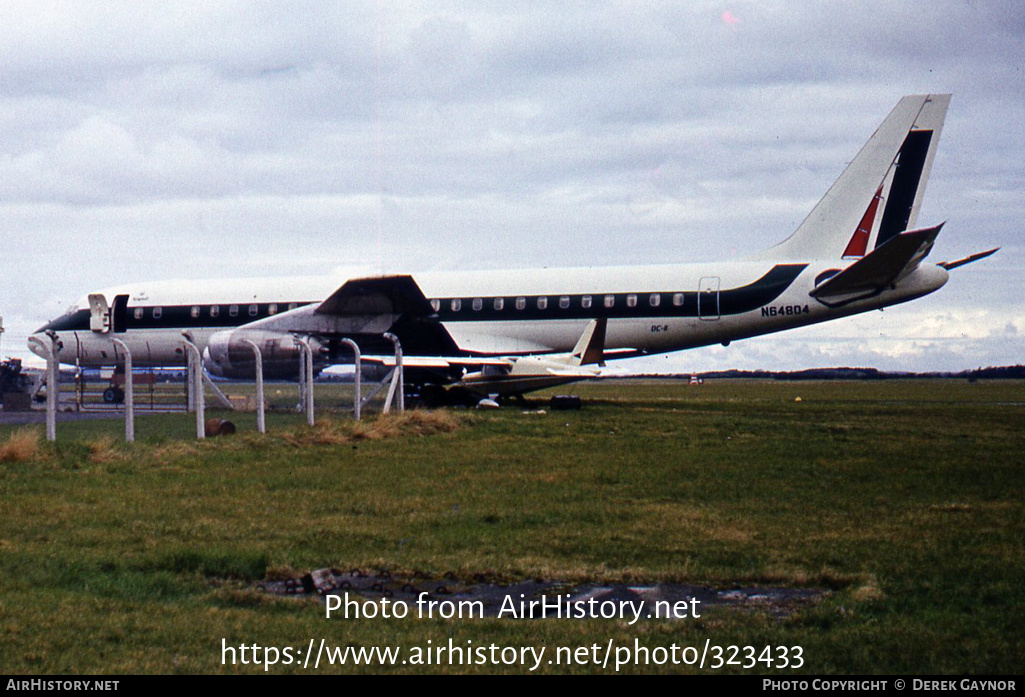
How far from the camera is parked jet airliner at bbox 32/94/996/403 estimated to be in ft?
81.8

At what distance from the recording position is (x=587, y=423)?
21297 mm

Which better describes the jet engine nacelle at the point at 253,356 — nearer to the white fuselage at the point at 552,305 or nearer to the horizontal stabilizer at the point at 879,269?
the white fuselage at the point at 552,305

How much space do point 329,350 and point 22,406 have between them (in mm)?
10616

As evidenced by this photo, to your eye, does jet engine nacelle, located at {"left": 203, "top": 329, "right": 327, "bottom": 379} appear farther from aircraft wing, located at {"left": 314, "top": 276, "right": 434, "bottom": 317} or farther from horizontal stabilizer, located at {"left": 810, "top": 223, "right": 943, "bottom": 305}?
horizontal stabilizer, located at {"left": 810, "top": 223, "right": 943, "bottom": 305}

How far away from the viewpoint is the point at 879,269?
2414 centimetres

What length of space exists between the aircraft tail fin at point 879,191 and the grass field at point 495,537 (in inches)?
476

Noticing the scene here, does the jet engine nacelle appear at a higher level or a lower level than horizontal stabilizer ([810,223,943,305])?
lower

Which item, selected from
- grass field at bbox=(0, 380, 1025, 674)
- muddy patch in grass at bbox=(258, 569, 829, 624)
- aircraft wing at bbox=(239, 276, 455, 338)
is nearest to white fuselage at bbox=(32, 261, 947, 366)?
aircraft wing at bbox=(239, 276, 455, 338)

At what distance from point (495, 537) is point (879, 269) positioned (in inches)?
756

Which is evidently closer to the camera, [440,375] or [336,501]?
[336,501]

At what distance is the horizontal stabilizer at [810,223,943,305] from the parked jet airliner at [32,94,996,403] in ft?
0.16

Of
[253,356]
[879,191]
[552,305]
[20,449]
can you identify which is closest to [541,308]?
[552,305]

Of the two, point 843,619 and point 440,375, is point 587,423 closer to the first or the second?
point 440,375
